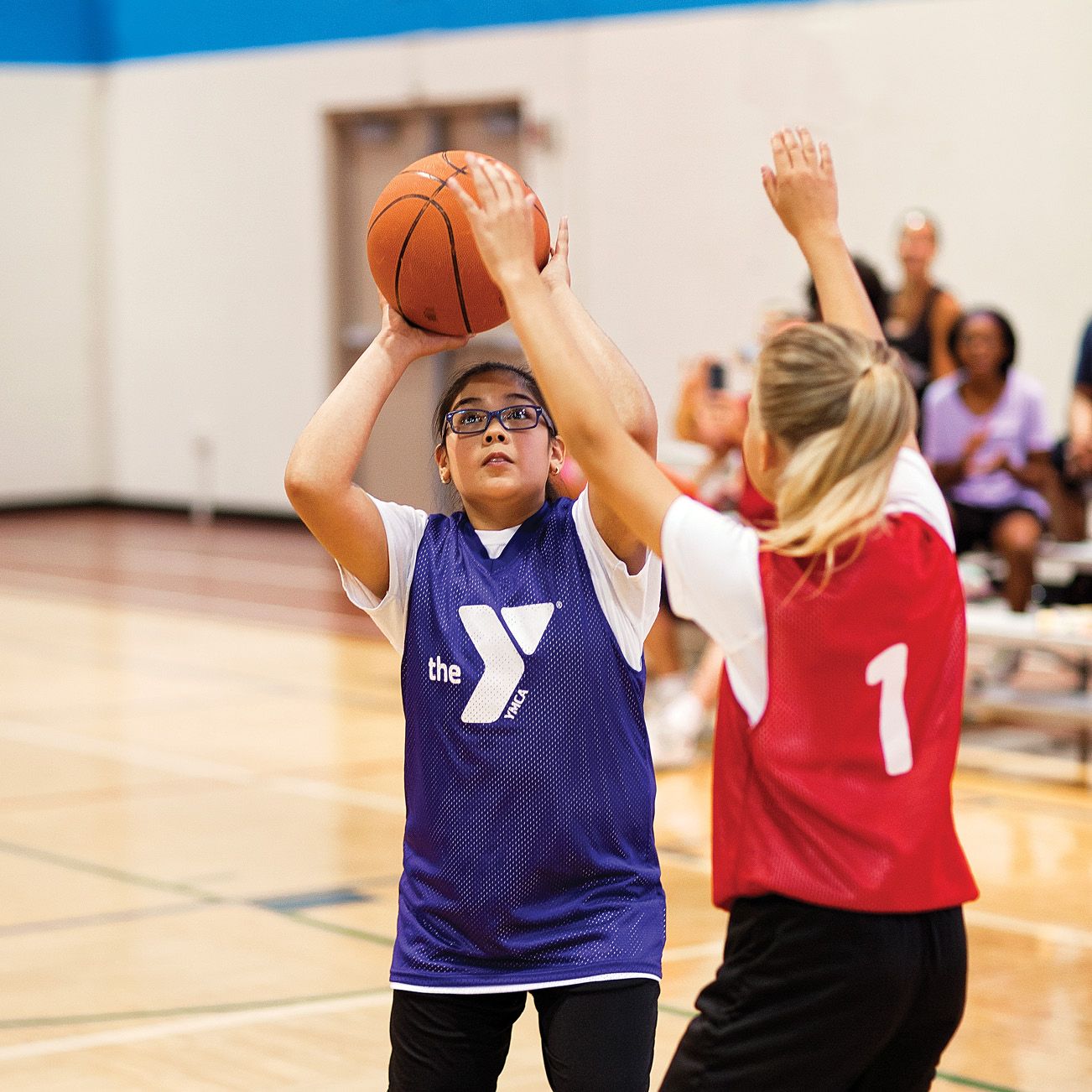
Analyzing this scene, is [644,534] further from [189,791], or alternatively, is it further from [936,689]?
[189,791]

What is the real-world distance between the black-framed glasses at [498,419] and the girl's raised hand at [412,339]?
0.09 metres

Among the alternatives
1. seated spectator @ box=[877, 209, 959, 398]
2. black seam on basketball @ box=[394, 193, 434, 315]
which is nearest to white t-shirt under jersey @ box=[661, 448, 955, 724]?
black seam on basketball @ box=[394, 193, 434, 315]

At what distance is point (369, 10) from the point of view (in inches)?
545

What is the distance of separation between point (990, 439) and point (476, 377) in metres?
5.31

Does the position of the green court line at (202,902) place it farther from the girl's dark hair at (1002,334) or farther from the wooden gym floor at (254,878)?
the girl's dark hair at (1002,334)

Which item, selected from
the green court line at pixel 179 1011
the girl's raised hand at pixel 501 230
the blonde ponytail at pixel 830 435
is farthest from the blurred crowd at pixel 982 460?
the blonde ponytail at pixel 830 435

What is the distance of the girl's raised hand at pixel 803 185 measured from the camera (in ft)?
8.45

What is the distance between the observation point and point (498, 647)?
2.63m

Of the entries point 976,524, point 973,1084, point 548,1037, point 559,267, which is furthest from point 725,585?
point 976,524

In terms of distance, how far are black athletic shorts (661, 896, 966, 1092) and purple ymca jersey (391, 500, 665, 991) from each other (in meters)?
0.42

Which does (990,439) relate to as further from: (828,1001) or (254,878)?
(828,1001)

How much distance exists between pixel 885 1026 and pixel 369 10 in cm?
1257

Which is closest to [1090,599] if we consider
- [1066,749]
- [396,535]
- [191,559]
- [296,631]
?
[1066,749]

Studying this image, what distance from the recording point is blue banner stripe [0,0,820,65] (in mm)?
12883
